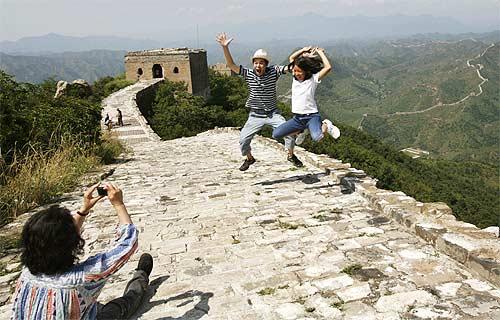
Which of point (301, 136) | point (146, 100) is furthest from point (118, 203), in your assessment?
point (146, 100)

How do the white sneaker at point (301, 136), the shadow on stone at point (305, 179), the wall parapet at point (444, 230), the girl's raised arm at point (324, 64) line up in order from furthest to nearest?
the shadow on stone at point (305, 179) < the white sneaker at point (301, 136) < the girl's raised arm at point (324, 64) < the wall parapet at point (444, 230)

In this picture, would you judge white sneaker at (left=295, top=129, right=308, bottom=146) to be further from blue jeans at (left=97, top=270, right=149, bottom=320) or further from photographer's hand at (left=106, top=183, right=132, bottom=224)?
photographer's hand at (left=106, top=183, right=132, bottom=224)

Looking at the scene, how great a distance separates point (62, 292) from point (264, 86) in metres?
4.63

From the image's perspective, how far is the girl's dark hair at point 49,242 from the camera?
Answer: 223cm

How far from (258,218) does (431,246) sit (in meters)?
1.89

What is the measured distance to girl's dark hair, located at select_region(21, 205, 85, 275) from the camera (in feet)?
7.33

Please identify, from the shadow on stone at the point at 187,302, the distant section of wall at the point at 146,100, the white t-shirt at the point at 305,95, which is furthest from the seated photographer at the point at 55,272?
the distant section of wall at the point at 146,100

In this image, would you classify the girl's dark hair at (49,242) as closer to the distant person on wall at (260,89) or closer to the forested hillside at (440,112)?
the distant person on wall at (260,89)

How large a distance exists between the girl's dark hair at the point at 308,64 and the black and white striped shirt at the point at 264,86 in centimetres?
65

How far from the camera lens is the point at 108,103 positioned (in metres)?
23.5

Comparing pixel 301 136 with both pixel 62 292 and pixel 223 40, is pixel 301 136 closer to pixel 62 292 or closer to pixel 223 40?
pixel 223 40

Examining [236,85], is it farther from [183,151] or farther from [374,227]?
[374,227]

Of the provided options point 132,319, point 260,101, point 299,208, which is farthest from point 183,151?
point 132,319

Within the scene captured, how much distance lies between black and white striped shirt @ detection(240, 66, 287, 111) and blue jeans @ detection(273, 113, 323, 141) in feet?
1.63
